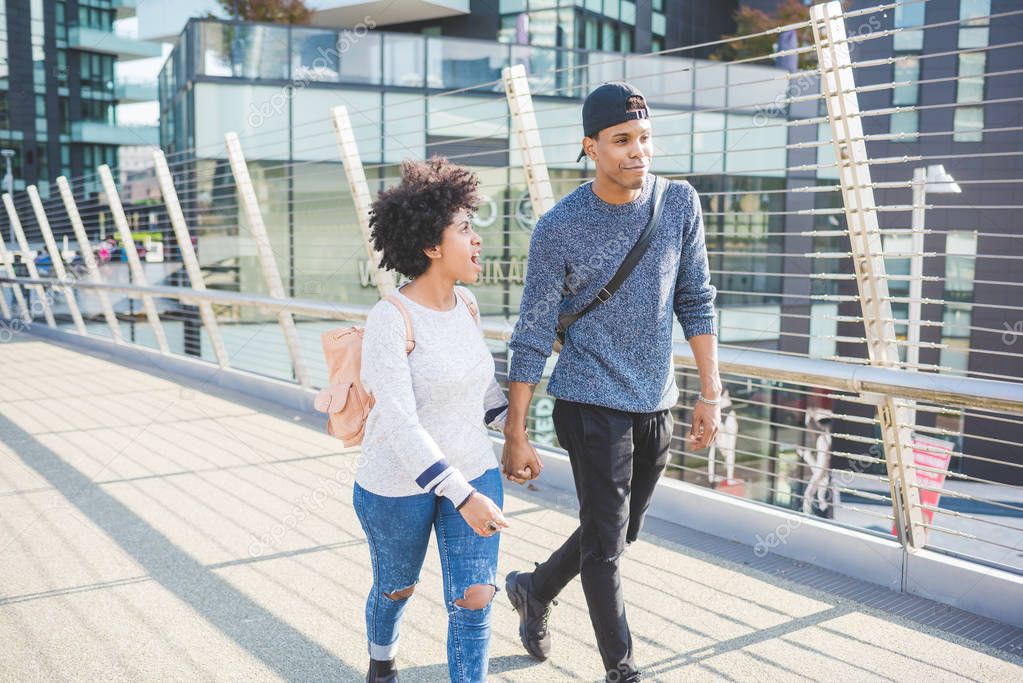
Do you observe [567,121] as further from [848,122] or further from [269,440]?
[848,122]

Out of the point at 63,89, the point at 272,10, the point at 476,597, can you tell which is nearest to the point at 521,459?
the point at 476,597

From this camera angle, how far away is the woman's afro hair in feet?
8.37

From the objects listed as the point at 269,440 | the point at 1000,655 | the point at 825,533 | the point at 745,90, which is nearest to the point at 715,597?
the point at 825,533

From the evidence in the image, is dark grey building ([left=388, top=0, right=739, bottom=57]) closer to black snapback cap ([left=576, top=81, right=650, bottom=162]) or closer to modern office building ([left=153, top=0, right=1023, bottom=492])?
modern office building ([left=153, top=0, right=1023, bottom=492])

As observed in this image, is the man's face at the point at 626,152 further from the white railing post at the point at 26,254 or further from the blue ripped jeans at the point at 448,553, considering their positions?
the white railing post at the point at 26,254

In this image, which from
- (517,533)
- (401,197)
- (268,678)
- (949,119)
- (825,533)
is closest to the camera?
(401,197)

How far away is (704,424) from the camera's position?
9.18ft

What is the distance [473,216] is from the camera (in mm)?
2662

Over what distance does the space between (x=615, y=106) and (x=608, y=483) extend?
3.46 feet

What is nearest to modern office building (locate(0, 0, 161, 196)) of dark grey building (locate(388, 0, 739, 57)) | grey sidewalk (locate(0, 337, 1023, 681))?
dark grey building (locate(388, 0, 739, 57))

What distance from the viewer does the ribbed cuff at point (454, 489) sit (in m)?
2.29

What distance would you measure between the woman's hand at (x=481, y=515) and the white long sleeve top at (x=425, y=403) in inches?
1.1

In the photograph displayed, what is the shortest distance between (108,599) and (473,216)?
2.20 meters

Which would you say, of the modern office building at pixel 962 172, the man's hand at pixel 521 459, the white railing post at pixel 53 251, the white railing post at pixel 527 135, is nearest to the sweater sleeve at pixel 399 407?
the man's hand at pixel 521 459
